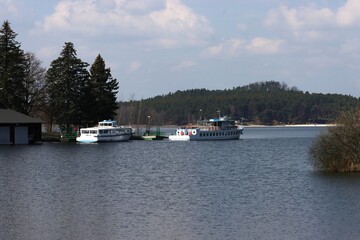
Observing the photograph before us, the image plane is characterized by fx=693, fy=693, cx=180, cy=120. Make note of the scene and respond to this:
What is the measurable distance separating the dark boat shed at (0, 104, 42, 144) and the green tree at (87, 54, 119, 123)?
12.8 meters

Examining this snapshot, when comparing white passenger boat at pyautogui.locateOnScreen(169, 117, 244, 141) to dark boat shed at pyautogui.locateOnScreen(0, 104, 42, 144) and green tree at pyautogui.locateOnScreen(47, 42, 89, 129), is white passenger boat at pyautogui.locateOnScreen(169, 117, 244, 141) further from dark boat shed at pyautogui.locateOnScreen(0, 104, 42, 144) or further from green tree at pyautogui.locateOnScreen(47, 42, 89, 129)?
dark boat shed at pyautogui.locateOnScreen(0, 104, 42, 144)

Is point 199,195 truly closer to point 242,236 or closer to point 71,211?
point 71,211

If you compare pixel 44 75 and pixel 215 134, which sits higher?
pixel 44 75

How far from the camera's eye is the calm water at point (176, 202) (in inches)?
981

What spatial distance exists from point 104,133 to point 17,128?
1529 cm

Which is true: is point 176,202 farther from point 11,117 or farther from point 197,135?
point 197,135

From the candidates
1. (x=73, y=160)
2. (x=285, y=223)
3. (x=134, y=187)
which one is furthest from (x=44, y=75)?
(x=285, y=223)

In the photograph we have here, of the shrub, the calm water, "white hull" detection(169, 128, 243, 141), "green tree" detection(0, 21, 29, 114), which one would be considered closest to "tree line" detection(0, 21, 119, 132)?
"green tree" detection(0, 21, 29, 114)

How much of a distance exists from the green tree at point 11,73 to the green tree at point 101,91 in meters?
10.3

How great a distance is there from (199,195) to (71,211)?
314 inches

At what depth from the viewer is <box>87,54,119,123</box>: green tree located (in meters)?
102

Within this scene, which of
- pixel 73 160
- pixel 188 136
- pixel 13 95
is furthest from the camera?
pixel 188 136

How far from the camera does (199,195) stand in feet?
116

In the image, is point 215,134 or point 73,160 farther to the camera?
point 215,134
